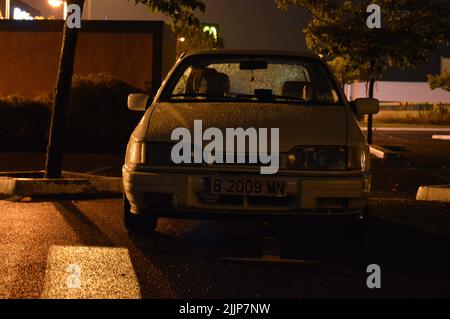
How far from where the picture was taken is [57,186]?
8.96 meters

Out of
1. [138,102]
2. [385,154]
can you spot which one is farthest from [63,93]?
[385,154]

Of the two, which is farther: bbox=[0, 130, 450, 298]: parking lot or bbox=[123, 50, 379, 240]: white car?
bbox=[123, 50, 379, 240]: white car

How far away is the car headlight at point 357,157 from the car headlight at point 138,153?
1513 mm

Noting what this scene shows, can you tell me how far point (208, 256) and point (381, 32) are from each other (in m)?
15.2

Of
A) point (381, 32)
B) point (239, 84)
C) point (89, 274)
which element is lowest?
point (89, 274)

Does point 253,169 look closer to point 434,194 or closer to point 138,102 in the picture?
point 138,102

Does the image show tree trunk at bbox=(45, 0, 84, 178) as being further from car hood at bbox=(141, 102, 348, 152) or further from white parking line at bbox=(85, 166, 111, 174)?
car hood at bbox=(141, 102, 348, 152)

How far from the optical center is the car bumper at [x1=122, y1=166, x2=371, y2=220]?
5.47m

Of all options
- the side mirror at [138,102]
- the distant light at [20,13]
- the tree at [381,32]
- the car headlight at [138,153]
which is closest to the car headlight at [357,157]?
the car headlight at [138,153]

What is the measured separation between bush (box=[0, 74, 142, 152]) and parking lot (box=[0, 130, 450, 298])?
7.60 metres

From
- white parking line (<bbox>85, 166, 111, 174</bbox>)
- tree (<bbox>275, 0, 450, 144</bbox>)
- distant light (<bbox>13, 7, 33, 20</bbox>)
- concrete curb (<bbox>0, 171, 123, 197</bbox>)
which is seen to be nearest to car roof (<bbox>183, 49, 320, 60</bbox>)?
concrete curb (<bbox>0, 171, 123, 197</bbox>)

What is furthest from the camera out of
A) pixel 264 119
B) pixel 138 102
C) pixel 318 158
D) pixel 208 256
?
pixel 138 102

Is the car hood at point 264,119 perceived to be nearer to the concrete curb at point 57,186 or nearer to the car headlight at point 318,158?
the car headlight at point 318,158

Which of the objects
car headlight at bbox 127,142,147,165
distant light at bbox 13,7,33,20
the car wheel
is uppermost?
distant light at bbox 13,7,33,20
